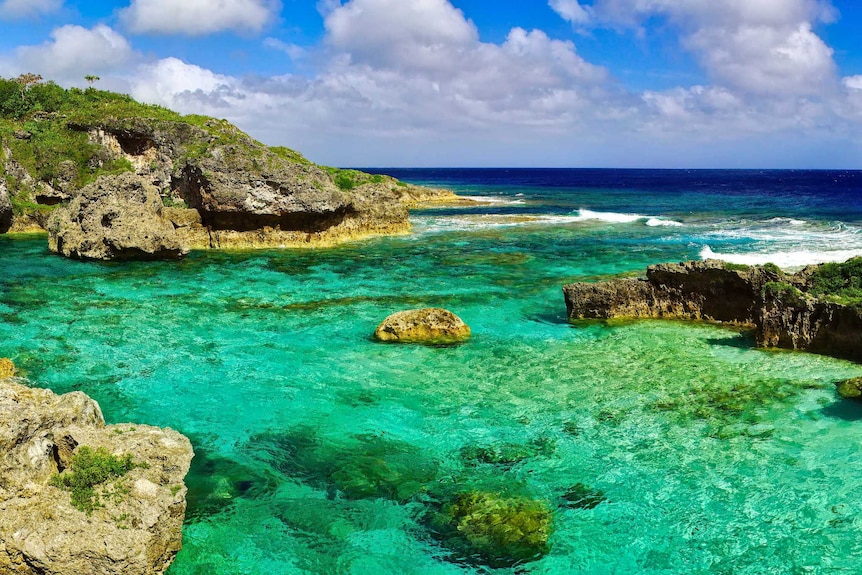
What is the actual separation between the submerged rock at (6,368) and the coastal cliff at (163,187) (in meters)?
20.1

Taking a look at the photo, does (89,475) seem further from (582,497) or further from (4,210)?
(4,210)

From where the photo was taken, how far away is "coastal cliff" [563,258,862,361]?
63.0 ft

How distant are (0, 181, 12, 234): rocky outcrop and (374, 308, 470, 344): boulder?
118ft

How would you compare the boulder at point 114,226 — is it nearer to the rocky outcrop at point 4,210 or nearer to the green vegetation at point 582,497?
the rocky outcrop at point 4,210

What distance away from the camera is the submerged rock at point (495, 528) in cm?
1020

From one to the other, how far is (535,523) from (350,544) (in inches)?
119

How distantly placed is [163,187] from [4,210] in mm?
10255

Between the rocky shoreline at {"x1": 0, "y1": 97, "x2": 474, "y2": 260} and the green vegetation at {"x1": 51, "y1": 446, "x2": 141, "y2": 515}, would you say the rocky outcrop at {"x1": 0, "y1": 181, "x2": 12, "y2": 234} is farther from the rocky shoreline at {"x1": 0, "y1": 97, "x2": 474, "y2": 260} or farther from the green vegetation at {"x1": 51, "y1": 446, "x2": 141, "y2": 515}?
the green vegetation at {"x1": 51, "y1": 446, "x2": 141, "y2": 515}

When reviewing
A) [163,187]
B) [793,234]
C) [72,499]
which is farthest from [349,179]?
[72,499]

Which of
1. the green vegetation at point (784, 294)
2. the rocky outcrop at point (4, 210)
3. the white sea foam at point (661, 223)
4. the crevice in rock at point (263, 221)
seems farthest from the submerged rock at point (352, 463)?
the white sea foam at point (661, 223)

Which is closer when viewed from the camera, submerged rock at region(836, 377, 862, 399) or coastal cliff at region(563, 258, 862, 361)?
submerged rock at region(836, 377, 862, 399)

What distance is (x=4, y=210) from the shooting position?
147 ft

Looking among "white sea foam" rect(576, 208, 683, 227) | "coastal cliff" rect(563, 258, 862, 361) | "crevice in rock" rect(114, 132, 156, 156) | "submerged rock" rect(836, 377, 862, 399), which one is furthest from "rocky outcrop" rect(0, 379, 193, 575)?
"white sea foam" rect(576, 208, 683, 227)

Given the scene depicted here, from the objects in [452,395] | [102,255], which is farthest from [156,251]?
[452,395]
